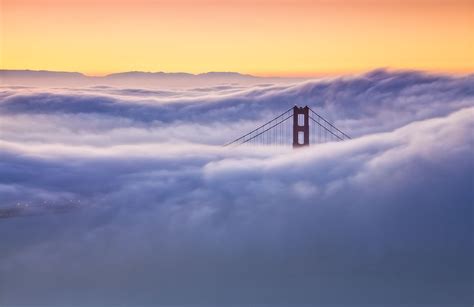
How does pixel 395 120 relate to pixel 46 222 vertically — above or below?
above

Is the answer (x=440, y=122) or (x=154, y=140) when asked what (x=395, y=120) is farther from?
(x=154, y=140)

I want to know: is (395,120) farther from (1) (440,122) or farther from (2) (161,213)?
(2) (161,213)

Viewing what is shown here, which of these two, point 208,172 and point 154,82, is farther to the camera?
point 208,172

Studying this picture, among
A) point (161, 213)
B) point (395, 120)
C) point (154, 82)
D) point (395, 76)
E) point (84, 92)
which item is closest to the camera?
point (395, 76)

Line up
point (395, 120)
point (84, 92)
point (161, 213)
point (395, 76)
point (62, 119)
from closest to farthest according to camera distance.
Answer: point (395, 76), point (395, 120), point (161, 213), point (62, 119), point (84, 92)

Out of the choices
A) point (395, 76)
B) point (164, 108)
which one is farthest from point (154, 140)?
point (395, 76)

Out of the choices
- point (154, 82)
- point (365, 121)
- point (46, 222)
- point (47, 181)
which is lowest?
point (46, 222)
